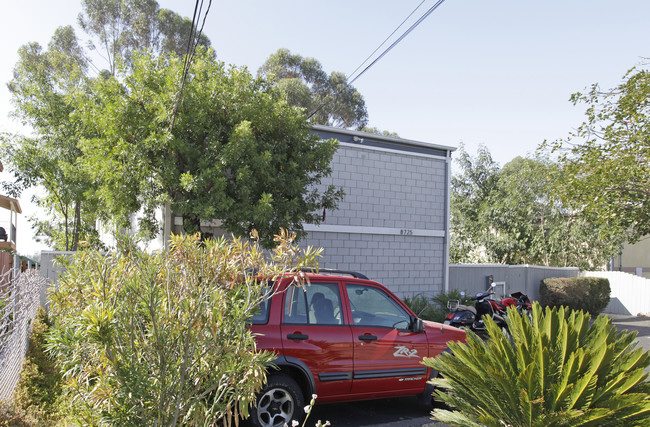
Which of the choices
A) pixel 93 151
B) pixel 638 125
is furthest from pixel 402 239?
pixel 93 151

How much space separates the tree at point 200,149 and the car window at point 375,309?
362 centimetres

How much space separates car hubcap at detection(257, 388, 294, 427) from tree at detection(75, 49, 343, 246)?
4.45m

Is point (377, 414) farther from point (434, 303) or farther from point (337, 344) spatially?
point (434, 303)

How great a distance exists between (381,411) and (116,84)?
799cm

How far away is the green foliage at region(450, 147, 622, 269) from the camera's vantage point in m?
25.4

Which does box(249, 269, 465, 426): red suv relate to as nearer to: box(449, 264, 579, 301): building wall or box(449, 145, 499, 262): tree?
box(449, 264, 579, 301): building wall

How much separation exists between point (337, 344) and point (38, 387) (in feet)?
12.0

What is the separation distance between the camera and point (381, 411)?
743 cm

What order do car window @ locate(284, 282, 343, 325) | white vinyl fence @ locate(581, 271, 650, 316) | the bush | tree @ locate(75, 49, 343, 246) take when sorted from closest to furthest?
1. car window @ locate(284, 282, 343, 325)
2. tree @ locate(75, 49, 343, 246)
3. the bush
4. white vinyl fence @ locate(581, 271, 650, 316)

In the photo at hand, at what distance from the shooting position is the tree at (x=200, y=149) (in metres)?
10.3

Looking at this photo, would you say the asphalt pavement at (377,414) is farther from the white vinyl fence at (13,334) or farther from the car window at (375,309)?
the white vinyl fence at (13,334)

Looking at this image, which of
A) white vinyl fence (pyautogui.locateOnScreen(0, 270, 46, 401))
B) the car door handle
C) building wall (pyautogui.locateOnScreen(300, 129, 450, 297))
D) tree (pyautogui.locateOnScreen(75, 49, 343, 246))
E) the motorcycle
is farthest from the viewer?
building wall (pyautogui.locateOnScreen(300, 129, 450, 297))

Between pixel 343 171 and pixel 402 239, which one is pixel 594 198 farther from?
pixel 343 171

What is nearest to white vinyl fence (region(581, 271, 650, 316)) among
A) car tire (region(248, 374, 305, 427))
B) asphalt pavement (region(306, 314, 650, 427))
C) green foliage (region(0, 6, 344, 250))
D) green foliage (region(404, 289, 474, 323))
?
green foliage (region(404, 289, 474, 323))
